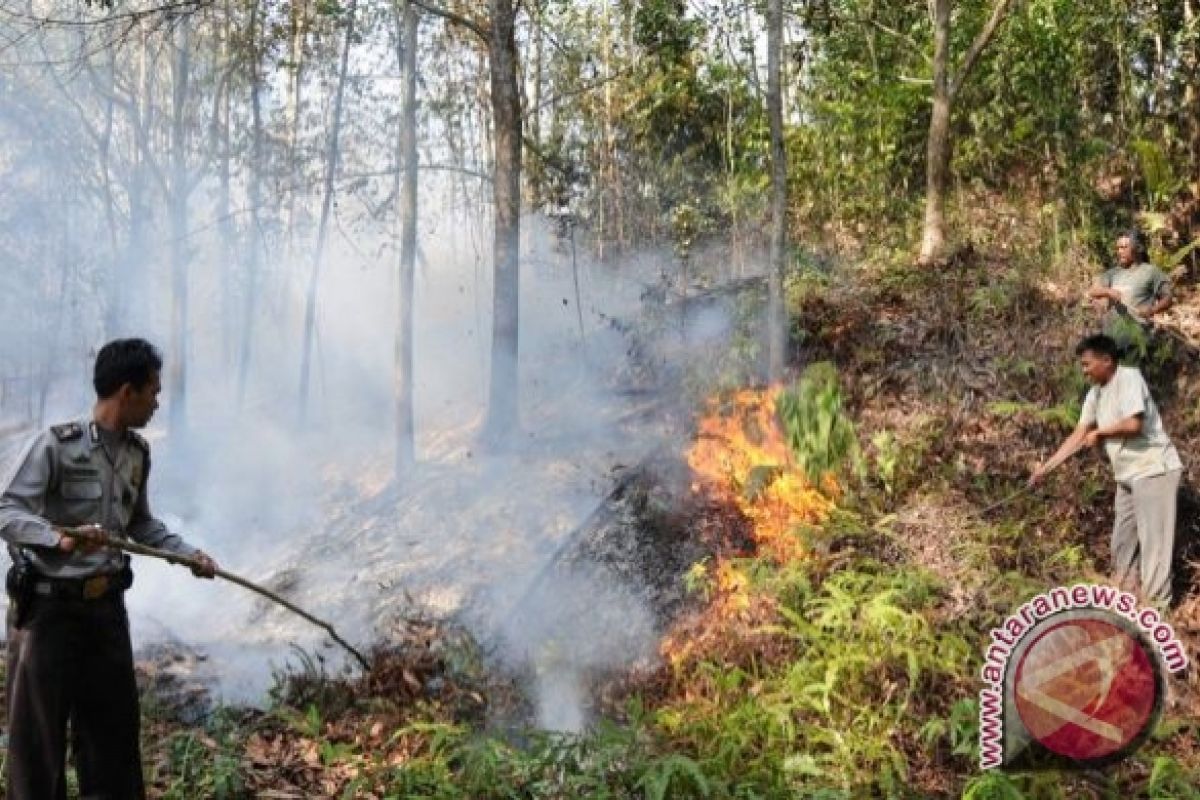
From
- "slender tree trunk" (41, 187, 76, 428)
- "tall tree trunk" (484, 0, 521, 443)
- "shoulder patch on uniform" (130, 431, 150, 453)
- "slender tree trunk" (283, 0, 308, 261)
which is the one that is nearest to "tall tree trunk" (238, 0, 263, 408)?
"slender tree trunk" (283, 0, 308, 261)

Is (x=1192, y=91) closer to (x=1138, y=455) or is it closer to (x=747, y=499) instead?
(x=1138, y=455)

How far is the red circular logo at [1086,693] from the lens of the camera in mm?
4727

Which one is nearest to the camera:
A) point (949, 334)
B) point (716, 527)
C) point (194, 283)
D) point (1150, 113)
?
point (716, 527)

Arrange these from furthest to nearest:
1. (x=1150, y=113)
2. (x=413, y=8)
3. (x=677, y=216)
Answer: (x=677, y=216) → (x=413, y=8) → (x=1150, y=113)

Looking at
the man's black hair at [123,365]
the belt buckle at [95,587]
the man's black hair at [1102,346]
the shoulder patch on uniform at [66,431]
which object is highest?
the man's black hair at [123,365]

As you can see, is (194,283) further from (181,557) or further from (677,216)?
(181,557)

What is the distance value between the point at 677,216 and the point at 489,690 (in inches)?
471

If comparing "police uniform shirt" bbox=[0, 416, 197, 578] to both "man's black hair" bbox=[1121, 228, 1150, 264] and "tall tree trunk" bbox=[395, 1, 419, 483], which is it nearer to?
"man's black hair" bbox=[1121, 228, 1150, 264]

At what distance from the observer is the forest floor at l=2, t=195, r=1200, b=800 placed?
4.97 m

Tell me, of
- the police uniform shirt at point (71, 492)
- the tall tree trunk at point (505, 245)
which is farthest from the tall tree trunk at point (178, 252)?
the police uniform shirt at point (71, 492)

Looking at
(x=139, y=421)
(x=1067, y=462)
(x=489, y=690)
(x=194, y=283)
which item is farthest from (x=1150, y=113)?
(x=194, y=283)

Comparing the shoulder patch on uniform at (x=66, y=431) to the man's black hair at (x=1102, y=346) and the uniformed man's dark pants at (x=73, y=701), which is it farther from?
the man's black hair at (x=1102, y=346)

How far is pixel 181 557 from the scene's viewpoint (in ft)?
13.4

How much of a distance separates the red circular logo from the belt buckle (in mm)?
4548
